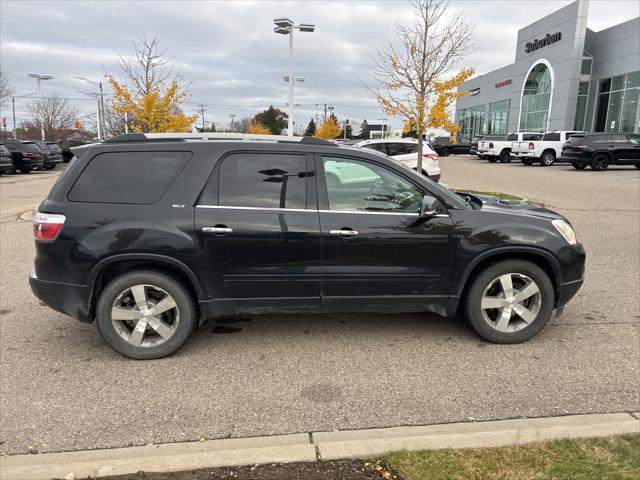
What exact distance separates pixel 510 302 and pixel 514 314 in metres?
0.14

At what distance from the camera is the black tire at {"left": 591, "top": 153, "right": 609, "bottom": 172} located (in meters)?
23.4

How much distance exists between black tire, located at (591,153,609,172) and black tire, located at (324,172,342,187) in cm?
2368

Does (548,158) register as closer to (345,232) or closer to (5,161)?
(345,232)

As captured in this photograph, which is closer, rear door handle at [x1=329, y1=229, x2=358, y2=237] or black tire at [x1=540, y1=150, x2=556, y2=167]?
rear door handle at [x1=329, y1=229, x2=358, y2=237]

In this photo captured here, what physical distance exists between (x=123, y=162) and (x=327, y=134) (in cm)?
5283

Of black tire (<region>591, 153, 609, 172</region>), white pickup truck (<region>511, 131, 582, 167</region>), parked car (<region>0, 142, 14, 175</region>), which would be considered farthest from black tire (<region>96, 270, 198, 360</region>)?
white pickup truck (<region>511, 131, 582, 167</region>)

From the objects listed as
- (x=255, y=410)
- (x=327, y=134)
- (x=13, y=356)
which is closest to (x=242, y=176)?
(x=255, y=410)

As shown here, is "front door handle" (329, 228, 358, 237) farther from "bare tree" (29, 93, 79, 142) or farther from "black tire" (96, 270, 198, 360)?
"bare tree" (29, 93, 79, 142)

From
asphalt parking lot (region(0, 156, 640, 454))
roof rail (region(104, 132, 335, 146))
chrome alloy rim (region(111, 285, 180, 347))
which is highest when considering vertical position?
roof rail (region(104, 132, 335, 146))

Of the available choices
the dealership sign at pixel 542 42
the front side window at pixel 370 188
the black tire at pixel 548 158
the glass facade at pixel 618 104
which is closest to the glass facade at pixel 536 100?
the dealership sign at pixel 542 42

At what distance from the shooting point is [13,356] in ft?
13.0

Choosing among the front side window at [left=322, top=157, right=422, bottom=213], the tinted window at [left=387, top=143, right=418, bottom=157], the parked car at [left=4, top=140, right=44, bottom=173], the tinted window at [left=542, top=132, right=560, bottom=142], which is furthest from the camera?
the tinted window at [left=542, top=132, right=560, bottom=142]

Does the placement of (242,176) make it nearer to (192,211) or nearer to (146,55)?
(192,211)

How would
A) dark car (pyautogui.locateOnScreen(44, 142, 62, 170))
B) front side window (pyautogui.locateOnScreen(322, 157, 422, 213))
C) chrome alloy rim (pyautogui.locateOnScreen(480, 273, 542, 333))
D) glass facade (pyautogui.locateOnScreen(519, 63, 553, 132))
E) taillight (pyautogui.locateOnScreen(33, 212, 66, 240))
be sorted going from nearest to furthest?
taillight (pyautogui.locateOnScreen(33, 212, 66, 240))
front side window (pyautogui.locateOnScreen(322, 157, 422, 213))
chrome alloy rim (pyautogui.locateOnScreen(480, 273, 542, 333))
dark car (pyautogui.locateOnScreen(44, 142, 62, 170))
glass facade (pyautogui.locateOnScreen(519, 63, 553, 132))
